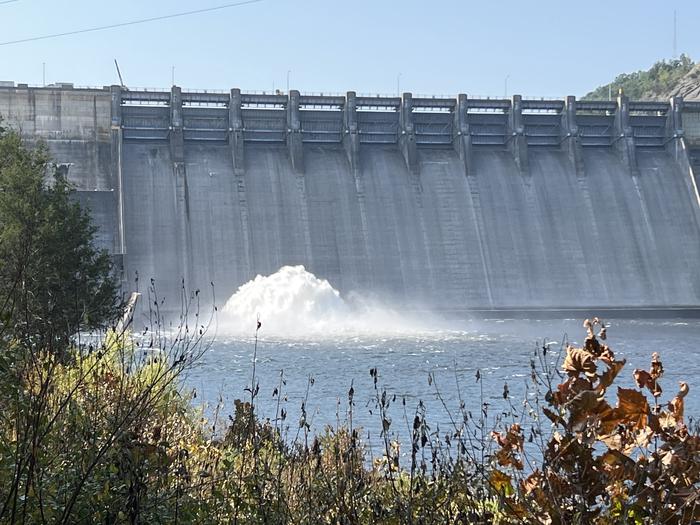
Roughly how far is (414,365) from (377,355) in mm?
3457

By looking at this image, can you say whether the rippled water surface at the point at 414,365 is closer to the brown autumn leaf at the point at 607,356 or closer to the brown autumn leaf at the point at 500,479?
the brown autumn leaf at the point at 500,479

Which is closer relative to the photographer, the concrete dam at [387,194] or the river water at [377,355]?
the river water at [377,355]

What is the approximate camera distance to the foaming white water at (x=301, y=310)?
49.0 meters

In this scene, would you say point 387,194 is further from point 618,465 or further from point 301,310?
point 618,465

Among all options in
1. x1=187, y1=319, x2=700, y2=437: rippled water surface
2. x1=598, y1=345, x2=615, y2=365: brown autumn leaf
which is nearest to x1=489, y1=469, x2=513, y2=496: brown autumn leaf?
x1=598, y1=345, x2=615, y2=365: brown autumn leaf

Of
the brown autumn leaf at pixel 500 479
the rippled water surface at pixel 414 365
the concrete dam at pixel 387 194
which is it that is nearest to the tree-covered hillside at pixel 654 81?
the concrete dam at pixel 387 194

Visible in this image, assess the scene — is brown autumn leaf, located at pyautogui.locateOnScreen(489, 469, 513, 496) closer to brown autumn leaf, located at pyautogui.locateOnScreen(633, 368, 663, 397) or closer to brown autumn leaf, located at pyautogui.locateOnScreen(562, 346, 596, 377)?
brown autumn leaf, located at pyautogui.locateOnScreen(562, 346, 596, 377)

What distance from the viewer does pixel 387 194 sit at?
184ft

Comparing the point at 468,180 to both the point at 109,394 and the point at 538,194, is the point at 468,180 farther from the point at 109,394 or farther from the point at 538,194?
the point at 109,394

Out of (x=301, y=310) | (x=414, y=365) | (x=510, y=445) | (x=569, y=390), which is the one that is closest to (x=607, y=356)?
(x=569, y=390)

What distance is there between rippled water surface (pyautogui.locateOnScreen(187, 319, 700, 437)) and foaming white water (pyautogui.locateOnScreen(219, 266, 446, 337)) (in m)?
2.19

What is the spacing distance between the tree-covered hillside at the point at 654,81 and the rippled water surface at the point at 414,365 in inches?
1893

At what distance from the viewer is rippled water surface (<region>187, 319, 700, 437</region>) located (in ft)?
72.4

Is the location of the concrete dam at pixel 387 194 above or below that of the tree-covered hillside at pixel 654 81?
below
